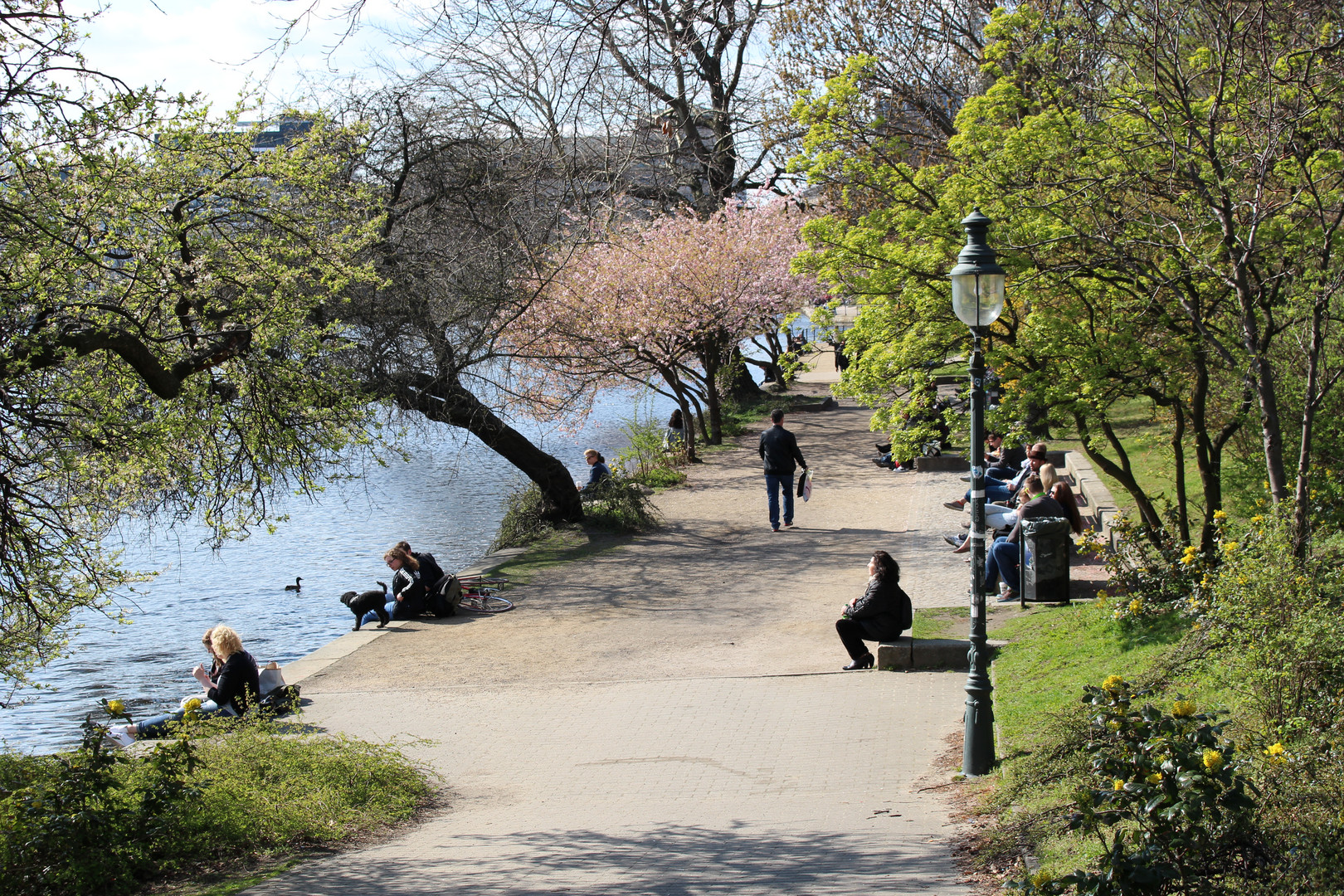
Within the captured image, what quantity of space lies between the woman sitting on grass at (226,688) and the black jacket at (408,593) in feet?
12.9

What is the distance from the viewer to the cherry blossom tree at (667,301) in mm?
27172

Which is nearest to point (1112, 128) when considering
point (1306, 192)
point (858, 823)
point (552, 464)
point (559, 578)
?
point (1306, 192)

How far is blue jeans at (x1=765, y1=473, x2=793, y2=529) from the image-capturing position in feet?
63.4

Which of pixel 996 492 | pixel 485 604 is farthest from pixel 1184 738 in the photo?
pixel 996 492

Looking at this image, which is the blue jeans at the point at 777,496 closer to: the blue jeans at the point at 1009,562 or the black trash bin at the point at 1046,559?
the blue jeans at the point at 1009,562

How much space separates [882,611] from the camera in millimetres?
11211

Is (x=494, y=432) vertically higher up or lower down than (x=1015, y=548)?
higher up

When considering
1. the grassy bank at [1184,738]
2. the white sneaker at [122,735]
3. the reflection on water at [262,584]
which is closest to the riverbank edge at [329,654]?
the white sneaker at [122,735]

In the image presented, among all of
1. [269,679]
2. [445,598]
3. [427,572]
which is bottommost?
[269,679]

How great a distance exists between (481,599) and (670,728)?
20.8ft

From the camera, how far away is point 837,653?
39.6ft

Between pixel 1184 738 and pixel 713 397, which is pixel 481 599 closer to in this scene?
pixel 1184 738

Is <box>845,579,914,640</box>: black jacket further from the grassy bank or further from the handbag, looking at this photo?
Result: the handbag

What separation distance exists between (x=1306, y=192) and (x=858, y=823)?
6.21 metres
